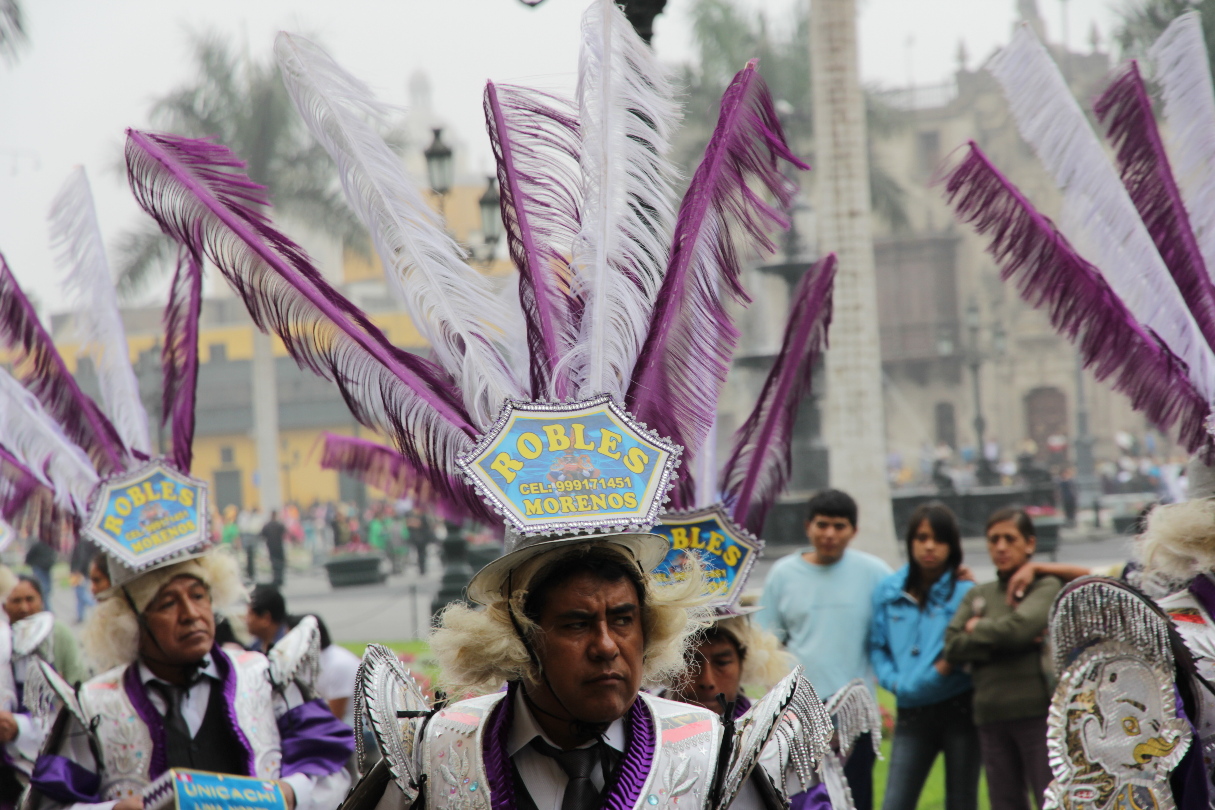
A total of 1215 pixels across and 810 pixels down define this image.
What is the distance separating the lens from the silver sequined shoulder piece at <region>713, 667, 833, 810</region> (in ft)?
8.16

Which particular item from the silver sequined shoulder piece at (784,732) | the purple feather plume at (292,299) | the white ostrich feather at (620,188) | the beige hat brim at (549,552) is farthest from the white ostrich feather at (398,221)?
the silver sequined shoulder piece at (784,732)

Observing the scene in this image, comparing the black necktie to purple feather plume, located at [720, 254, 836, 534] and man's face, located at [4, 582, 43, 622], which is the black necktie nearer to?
purple feather plume, located at [720, 254, 836, 534]

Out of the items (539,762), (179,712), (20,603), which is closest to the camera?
(539,762)

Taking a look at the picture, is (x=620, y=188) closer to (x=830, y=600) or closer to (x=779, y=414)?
(x=779, y=414)

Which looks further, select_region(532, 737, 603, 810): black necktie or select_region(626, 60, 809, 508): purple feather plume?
select_region(626, 60, 809, 508): purple feather plume

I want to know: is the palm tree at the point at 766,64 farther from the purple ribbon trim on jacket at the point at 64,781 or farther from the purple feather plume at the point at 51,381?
the purple ribbon trim on jacket at the point at 64,781

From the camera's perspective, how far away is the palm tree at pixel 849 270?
40.2 ft

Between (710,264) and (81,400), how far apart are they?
288 centimetres

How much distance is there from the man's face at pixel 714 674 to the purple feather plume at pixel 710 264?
913 millimetres

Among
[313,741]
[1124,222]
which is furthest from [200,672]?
[1124,222]

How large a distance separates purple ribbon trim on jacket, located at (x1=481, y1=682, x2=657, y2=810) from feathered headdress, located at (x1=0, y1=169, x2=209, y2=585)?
227 centimetres

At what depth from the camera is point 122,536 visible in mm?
4332

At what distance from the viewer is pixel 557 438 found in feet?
8.68

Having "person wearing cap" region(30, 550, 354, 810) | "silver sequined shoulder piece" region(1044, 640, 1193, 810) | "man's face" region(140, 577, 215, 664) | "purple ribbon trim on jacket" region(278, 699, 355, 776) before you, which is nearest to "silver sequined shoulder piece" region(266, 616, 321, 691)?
"person wearing cap" region(30, 550, 354, 810)
